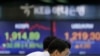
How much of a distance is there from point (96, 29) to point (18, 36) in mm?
1288

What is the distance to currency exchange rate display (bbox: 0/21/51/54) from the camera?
539 cm

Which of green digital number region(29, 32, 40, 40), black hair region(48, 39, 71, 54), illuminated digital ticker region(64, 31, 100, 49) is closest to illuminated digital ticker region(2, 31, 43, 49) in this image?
green digital number region(29, 32, 40, 40)

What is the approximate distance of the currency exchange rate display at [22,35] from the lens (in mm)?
5395

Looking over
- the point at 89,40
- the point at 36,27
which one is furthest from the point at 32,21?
the point at 89,40

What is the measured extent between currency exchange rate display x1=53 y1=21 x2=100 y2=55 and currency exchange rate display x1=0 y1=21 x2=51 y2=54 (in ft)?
0.67

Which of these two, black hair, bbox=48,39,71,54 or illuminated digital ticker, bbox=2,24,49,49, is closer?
black hair, bbox=48,39,71,54

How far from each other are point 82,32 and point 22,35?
3.25 feet

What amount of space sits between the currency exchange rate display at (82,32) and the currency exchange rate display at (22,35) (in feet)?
0.67

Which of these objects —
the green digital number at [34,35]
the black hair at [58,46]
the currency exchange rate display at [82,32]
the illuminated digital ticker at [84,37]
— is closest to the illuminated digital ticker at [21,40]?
the green digital number at [34,35]

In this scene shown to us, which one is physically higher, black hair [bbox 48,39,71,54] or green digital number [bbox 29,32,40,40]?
black hair [bbox 48,39,71,54]

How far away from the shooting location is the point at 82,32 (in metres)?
5.39

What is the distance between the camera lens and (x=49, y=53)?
88.0 inches

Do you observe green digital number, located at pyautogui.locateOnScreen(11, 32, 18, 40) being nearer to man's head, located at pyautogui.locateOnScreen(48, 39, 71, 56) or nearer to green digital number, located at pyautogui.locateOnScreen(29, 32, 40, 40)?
green digital number, located at pyautogui.locateOnScreen(29, 32, 40, 40)

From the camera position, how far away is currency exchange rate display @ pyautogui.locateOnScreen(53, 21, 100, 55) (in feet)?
17.6
